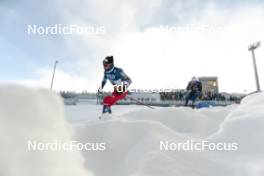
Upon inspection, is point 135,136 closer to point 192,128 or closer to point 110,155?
point 110,155

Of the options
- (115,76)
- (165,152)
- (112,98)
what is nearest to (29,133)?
(165,152)

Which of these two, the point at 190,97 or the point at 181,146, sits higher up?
the point at 190,97

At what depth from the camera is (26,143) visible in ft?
6.86

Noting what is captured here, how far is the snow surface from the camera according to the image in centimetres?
207

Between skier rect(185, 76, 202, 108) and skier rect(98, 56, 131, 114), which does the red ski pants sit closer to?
skier rect(98, 56, 131, 114)

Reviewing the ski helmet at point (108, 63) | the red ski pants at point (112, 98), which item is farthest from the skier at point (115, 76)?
the red ski pants at point (112, 98)

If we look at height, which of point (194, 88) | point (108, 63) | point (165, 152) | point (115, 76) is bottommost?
point (165, 152)

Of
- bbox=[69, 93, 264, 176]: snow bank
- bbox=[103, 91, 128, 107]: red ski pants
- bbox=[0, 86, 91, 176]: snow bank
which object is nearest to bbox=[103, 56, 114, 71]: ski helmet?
bbox=[103, 91, 128, 107]: red ski pants

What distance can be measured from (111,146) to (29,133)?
4.07 ft

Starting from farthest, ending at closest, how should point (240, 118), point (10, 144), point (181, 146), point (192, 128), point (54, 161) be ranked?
point (192, 128) < point (240, 118) < point (181, 146) < point (54, 161) < point (10, 144)

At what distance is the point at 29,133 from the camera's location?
2.19m

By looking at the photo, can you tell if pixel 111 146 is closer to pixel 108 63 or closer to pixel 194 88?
pixel 108 63

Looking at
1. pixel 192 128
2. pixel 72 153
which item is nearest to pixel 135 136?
pixel 72 153

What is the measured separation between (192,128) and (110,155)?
234 cm
